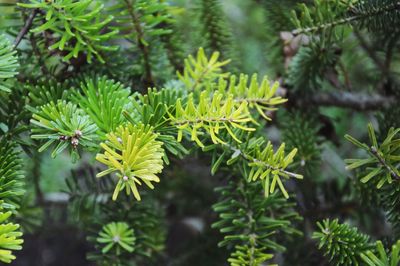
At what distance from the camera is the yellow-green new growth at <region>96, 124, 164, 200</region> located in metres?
0.38

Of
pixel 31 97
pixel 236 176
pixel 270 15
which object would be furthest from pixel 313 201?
pixel 31 97

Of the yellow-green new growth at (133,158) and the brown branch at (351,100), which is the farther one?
the brown branch at (351,100)

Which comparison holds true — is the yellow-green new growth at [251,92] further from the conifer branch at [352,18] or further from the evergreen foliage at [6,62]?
the evergreen foliage at [6,62]

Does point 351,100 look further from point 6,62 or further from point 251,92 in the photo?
point 6,62

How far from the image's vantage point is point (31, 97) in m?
0.48

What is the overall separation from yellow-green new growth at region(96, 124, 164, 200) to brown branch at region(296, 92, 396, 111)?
13.9 inches

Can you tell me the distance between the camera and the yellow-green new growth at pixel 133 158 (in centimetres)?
38

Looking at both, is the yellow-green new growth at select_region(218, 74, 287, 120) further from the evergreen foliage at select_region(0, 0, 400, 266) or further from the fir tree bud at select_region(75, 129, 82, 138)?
the fir tree bud at select_region(75, 129, 82, 138)

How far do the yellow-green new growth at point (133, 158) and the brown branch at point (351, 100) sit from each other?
13.9 inches

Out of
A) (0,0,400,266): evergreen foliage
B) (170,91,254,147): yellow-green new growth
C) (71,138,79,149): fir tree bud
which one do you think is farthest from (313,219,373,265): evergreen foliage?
(71,138,79,149): fir tree bud

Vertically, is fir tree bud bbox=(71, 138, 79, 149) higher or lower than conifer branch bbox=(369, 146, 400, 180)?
higher

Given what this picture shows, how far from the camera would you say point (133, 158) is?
382 millimetres

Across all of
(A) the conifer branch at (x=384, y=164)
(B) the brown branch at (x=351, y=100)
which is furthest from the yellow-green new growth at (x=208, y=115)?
(B) the brown branch at (x=351, y=100)

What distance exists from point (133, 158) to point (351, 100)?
0.44 m
